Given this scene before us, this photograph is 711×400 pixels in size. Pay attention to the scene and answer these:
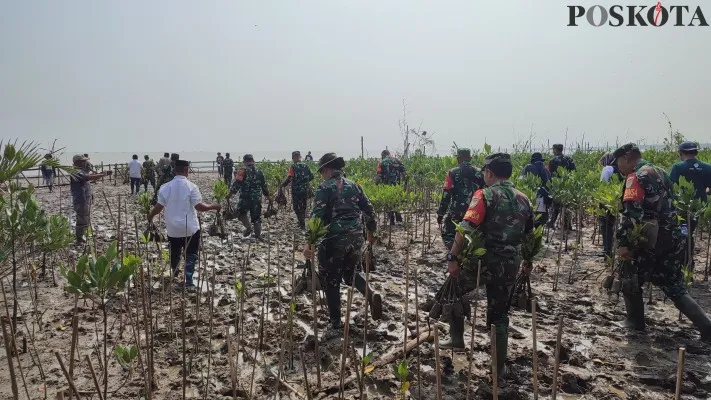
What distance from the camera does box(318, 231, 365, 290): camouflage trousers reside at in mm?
4609

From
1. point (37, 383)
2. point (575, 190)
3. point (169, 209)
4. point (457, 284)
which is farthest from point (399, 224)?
point (37, 383)

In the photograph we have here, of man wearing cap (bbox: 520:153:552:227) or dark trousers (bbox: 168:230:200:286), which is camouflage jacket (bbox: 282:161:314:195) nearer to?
dark trousers (bbox: 168:230:200:286)

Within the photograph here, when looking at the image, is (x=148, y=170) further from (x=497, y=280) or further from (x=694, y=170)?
(x=694, y=170)

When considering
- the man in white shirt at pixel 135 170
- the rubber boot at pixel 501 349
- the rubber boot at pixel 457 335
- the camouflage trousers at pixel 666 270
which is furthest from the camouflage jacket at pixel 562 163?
the man in white shirt at pixel 135 170

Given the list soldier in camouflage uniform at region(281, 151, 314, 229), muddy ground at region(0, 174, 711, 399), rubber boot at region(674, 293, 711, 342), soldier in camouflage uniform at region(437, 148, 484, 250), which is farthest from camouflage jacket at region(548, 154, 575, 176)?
rubber boot at region(674, 293, 711, 342)

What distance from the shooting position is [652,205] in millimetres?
4172

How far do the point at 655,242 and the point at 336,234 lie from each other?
9.46 ft

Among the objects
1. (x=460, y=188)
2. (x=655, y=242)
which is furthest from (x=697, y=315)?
(x=460, y=188)

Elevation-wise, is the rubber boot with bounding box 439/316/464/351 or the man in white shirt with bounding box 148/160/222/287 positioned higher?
the man in white shirt with bounding box 148/160/222/287

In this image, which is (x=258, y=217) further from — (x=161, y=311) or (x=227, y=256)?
(x=161, y=311)

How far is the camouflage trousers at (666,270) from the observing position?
4.16 m

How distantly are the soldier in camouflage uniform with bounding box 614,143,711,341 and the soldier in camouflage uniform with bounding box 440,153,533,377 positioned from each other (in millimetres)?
1237

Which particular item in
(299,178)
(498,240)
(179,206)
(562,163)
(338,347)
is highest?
(562,163)

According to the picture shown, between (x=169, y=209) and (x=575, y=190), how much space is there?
658 cm
